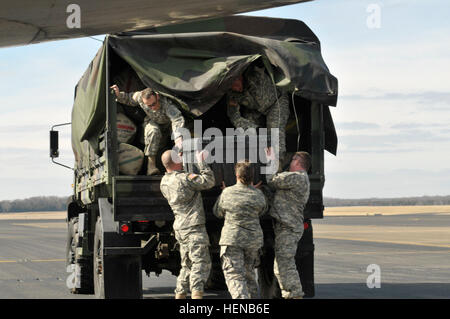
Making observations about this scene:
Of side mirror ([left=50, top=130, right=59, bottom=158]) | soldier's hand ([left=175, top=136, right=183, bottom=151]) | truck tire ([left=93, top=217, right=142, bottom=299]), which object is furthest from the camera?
side mirror ([left=50, top=130, right=59, bottom=158])

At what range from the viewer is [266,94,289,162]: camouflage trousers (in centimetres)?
1026

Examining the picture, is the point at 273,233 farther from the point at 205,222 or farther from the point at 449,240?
the point at 449,240

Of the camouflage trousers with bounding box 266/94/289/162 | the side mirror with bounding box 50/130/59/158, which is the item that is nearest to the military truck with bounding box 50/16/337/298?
the camouflage trousers with bounding box 266/94/289/162

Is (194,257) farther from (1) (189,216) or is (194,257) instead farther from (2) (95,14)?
(2) (95,14)

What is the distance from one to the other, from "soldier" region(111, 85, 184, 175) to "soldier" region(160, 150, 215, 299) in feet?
1.44

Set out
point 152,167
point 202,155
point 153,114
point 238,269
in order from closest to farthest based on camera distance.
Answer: point 238,269 → point 202,155 → point 153,114 → point 152,167

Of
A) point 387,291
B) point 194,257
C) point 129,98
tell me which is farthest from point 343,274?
point 129,98

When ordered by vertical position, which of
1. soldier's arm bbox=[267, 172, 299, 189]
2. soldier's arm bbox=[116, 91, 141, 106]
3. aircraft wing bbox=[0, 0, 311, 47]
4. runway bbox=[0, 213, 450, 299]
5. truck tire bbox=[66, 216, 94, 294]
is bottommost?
runway bbox=[0, 213, 450, 299]

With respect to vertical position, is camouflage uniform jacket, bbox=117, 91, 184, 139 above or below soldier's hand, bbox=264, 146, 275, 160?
above

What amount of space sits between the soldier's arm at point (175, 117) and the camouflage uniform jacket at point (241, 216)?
3.07 feet

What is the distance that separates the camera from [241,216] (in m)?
9.42

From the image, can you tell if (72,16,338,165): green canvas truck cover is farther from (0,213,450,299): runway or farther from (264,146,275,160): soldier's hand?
(0,213,450,299): runway

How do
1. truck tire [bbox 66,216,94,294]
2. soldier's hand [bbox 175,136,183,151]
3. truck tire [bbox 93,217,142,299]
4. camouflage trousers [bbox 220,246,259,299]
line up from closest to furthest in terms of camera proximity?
camouflage trousers [bbox 220,246,259,299] < soldier's hand [bbox 175,136,183,151] < truck tire [bbox 93,217,142,299] < truck tire [bbox 66,216,94,294]

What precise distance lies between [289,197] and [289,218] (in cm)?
25
